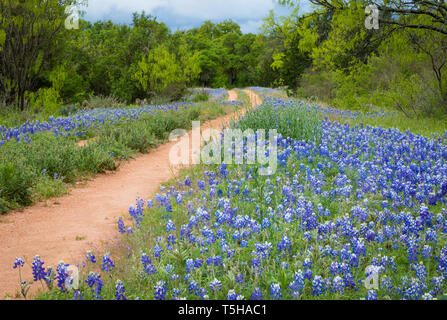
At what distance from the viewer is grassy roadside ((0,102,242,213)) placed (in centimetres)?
543

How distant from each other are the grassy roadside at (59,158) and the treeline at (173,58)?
611 centimetres

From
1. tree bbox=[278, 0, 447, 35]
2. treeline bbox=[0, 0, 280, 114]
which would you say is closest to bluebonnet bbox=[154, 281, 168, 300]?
tree bbox=[278, 0, 447, 35]

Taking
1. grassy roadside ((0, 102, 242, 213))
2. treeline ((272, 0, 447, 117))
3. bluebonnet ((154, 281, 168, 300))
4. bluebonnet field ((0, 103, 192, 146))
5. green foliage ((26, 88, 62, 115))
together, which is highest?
treeline ((272, 0, 447, 117))

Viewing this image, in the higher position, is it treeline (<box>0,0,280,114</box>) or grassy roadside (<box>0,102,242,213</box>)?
treeline (<box>0,0,280,114</box>)

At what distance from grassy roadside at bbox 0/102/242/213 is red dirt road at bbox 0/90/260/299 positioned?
259 millimetres

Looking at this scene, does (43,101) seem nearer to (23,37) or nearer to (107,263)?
(23,37)

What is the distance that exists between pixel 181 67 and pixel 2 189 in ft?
66.4

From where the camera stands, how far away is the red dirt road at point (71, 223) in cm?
381

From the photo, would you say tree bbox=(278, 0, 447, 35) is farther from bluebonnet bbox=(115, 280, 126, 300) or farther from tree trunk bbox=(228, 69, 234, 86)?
tree trunk bbox=(228, 69, 234, 86)

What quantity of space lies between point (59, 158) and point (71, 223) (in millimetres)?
2583

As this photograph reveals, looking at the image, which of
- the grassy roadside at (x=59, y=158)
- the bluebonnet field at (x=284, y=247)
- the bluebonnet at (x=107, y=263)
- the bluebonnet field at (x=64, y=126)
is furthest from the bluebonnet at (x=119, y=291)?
the bluebonnet field at (x=64, y=126)

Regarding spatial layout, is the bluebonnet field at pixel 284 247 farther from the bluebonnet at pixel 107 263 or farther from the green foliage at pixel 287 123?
the green foliage at pixel 287 123

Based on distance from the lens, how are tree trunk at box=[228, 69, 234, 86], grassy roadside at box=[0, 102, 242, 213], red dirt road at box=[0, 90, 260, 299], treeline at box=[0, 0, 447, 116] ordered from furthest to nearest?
tree trunk at box=[228, 69, 234, 86], treeline at box=[0, 0, 447, 116], grassy roadside at box=[0, 102, 242, 213], red dirt road at box=[0, 90, 260, 299]
